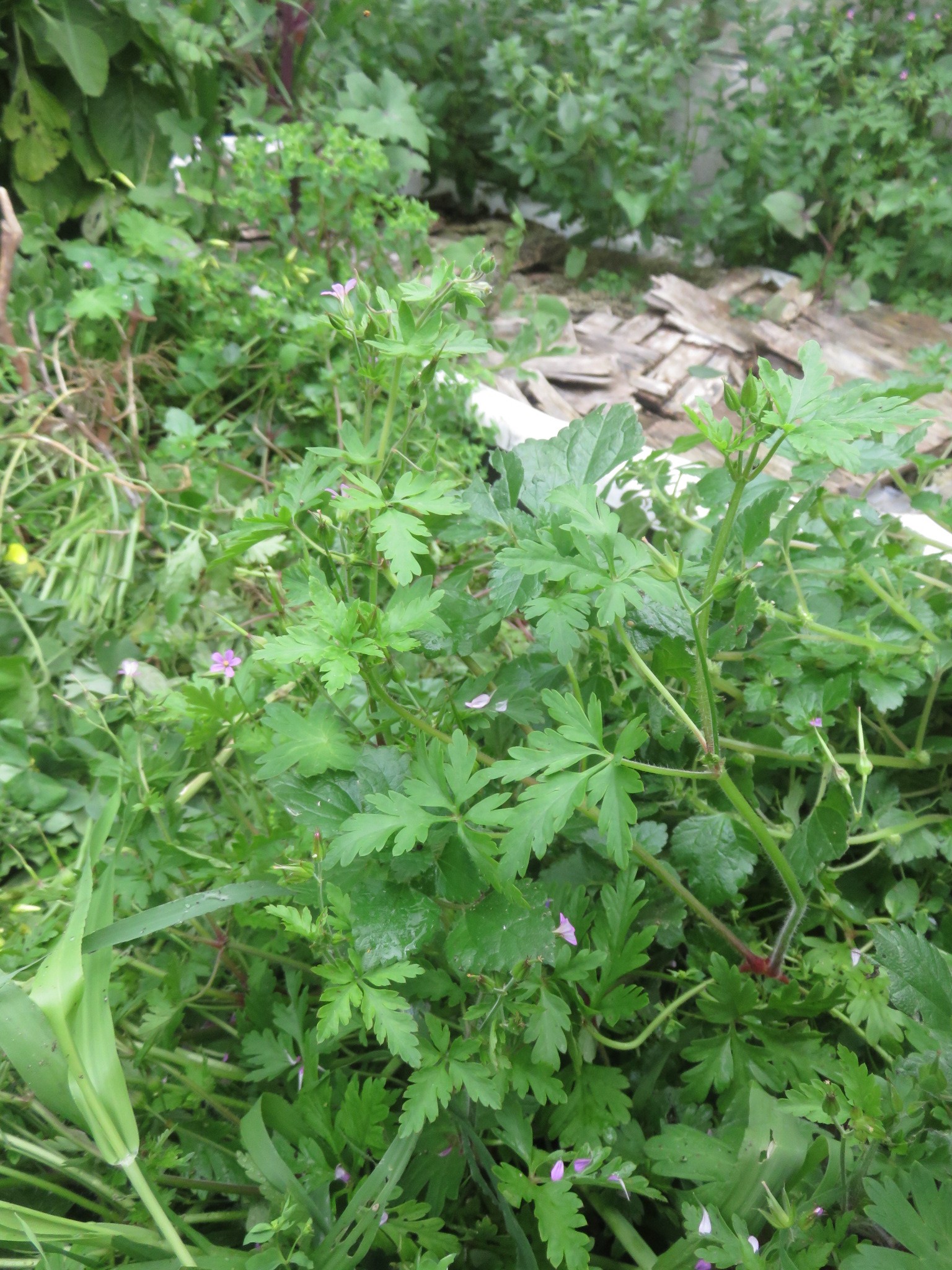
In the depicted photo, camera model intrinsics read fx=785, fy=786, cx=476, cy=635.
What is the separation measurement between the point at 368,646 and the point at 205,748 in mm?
430

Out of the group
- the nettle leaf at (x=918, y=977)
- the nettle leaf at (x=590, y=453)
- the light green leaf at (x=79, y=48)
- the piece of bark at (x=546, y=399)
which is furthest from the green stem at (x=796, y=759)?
the light green leaf at (x=79, y=48)

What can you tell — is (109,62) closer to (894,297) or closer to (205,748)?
(205,748)

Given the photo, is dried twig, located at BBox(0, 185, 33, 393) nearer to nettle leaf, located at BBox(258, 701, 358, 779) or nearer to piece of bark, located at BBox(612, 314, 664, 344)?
nettle leaf, located at BBox(258, 701, 358, 779)

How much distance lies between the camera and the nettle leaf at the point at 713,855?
861mm

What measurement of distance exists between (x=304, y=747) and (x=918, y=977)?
2.01ft

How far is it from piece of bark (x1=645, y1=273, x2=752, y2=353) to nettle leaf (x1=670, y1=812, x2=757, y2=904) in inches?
71.1

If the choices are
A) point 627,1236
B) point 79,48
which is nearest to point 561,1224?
point 627,1236

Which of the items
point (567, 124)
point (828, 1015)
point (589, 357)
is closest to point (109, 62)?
point (567, 124)

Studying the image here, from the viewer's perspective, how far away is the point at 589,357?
2.23m

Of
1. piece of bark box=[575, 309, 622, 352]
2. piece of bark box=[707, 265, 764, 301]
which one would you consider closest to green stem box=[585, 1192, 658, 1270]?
piece of bark box=[575, 309, 622, 352]

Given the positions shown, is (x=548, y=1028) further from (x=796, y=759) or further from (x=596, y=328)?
(x=596, y=328)

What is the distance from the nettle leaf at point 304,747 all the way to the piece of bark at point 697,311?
1954 millimetres

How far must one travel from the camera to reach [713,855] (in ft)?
2.85

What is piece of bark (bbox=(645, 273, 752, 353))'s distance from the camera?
2301 mm
